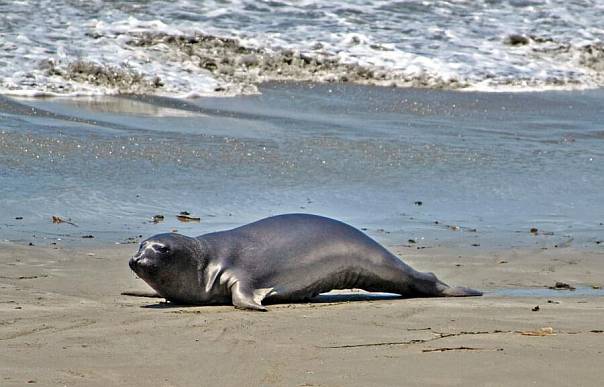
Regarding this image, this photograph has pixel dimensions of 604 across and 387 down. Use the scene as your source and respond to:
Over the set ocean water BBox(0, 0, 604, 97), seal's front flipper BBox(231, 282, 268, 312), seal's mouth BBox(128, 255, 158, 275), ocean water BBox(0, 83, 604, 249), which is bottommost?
ocean water BBox(0, 0, 604, 97)

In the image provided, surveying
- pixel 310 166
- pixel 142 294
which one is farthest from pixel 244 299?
pixel 310 166

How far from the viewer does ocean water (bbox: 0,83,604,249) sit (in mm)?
7008

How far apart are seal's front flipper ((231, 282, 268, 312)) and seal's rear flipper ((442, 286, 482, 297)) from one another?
0.84 metres

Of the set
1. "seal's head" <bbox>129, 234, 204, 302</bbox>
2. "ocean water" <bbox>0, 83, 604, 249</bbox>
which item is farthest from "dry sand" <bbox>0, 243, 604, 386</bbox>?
"ocean water" <bbox>0, 83, 604, 249</bbox>

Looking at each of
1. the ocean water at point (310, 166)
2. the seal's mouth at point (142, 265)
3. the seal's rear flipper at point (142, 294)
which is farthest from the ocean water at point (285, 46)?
the seal's mouth at point (142, 265)

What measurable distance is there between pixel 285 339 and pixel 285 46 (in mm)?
10638

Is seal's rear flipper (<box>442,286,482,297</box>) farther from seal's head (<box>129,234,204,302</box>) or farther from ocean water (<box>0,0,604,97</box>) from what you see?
ocean water (<box>0,0,604,97</box>)

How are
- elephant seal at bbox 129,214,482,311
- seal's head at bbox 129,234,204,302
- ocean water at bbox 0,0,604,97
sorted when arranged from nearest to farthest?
seal's head at bbox 129,234,204,302 < elephant seal at bbox 129,214,482,311 < ocean water at bbox 0,0,604,97

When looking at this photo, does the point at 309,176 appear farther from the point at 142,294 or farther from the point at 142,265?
the point at 142,265

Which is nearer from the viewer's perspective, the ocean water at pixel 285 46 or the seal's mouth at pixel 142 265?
the seal's mouth at pixel 142 265

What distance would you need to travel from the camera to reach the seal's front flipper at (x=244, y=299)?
4841 mm

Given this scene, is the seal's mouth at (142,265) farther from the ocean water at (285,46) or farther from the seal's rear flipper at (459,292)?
the ocean water at (285,46)

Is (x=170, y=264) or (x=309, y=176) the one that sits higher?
(x=170, y=264)

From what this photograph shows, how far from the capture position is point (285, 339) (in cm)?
397
